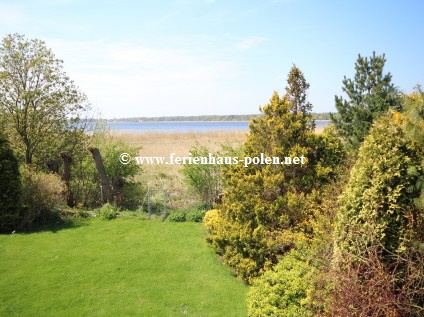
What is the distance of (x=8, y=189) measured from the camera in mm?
10648

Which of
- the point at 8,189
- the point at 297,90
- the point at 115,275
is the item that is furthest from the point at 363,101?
the point at 8,189

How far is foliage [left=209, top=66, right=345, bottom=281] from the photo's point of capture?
7594 mm

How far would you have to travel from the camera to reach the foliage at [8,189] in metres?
10.6

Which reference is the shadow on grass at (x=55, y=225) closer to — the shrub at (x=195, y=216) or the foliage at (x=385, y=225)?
the shrub at (x=195, y=216)

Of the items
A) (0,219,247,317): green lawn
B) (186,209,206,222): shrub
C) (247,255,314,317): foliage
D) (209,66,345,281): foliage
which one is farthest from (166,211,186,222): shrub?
(247,255,314,317): foliage

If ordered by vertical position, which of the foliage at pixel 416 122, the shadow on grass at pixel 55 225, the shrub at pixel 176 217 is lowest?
the shadow on grass at pixel 55 225

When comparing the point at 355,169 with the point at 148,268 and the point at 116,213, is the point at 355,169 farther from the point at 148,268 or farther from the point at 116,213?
the point at 116,213

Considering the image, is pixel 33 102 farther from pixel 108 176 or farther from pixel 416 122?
pixel 416 122

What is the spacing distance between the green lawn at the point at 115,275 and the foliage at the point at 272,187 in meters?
0.90

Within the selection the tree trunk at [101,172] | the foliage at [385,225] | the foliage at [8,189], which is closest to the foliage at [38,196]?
the foliage at [8,189]

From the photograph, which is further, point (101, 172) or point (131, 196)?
point (131, 196)

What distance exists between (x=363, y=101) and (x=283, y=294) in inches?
370

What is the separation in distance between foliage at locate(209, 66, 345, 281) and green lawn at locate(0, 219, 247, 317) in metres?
0.90

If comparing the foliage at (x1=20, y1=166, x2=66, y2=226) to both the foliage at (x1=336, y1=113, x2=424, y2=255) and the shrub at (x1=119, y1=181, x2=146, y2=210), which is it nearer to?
the shrub at (x1=119, y1=181, x2=146, y2=210)
